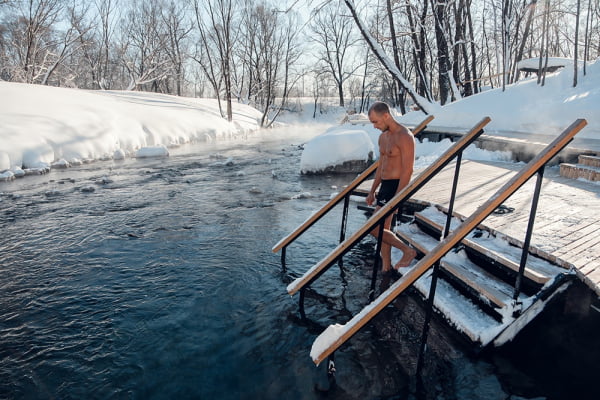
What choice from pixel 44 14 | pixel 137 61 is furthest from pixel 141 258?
pixel 137 61

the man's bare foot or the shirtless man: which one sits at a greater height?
the shirtless man

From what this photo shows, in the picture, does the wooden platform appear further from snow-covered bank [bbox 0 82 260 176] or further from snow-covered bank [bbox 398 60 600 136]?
snow-covered bank [bbox 0 82 260 176]

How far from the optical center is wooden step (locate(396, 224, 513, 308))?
288 cm

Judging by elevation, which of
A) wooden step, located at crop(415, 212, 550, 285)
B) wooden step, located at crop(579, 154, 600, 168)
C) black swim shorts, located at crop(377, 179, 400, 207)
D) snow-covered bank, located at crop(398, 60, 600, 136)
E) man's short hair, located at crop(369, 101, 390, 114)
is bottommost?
wooden step, located at crop(415, 212, 550, 285)

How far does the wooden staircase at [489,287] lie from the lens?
8.85 feet

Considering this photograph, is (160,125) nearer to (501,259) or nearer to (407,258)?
(407,258)

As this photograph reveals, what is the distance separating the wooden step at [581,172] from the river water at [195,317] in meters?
3.72

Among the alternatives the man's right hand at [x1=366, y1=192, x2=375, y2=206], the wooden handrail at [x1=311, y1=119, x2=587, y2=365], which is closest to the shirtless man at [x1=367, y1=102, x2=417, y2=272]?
the man's right hand at [x1=366, y1=192, x2=375, y2=206]

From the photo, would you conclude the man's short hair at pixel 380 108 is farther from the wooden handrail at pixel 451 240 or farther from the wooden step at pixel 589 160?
the wooden step at pixel 589 160

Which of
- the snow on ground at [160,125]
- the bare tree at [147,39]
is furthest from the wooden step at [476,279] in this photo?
the bare tree at [147,39]

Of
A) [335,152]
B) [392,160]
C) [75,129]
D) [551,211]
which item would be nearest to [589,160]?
[551,211]

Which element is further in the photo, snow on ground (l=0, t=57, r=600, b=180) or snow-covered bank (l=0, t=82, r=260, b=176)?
snow-covered bank (l=0, t=82, r=260, b=176)

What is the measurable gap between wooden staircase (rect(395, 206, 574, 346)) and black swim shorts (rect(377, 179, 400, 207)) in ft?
2.40

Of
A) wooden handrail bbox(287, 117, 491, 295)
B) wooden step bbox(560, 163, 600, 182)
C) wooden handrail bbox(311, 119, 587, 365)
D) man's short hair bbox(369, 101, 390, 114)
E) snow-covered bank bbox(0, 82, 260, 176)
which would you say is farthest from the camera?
snow-covered bank bbox(0, 82, 260, 176)
